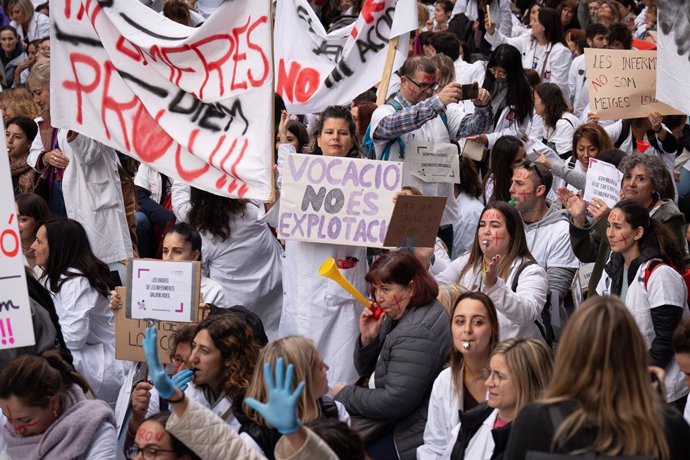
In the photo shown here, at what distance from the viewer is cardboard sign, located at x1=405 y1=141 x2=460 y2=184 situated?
9000mm

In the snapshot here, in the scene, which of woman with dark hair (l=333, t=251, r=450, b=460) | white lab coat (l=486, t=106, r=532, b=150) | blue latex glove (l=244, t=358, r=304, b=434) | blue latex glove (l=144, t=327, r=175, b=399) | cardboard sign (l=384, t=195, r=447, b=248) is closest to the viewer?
blue latex glove (l=244, t=358, r=304, b=434)

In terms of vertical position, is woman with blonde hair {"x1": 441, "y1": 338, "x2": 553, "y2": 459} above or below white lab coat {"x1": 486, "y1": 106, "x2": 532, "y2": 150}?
below

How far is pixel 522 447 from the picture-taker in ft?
12.9

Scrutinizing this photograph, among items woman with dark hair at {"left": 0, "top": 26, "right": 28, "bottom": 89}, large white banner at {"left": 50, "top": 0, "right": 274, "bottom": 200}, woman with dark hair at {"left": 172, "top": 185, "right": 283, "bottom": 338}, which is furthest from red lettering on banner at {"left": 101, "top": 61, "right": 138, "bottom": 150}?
woman with dark hair at {"left": 0, "top": 26, "right": 28, "bottom": 89}

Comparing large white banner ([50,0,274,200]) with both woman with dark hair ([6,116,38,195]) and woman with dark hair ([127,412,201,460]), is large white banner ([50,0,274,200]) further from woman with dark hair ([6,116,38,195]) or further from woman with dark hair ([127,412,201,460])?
woman with dark hair ([127,412,201,460])

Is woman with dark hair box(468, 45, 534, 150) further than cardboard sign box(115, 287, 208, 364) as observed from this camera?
Yes

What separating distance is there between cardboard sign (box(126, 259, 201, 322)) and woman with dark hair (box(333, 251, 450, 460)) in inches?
35.5

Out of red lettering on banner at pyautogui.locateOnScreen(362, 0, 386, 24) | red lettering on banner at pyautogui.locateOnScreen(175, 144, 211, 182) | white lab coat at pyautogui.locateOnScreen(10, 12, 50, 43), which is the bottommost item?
red lettering on banner at pyautogui.locateOnScreen(175, 144, 211, 182)

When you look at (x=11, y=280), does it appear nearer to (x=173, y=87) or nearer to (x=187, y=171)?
(x=187, y=171)

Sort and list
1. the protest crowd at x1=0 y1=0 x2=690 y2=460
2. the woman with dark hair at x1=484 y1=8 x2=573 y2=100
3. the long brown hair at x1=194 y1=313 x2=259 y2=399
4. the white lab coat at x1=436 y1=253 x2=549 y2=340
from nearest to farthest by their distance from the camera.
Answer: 1. the protest crowd at x1=0 y1=0 x2=690 y2=460
2. the long brown hair at x1=194 y1=313 x2=259 y2=399
3. the white lab coat at x1=436 y1=253 x2=549 y2=340
4. the woman with dark hair at x1=484 y1=8 x2=573 y2=100

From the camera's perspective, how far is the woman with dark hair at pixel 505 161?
9406 mm

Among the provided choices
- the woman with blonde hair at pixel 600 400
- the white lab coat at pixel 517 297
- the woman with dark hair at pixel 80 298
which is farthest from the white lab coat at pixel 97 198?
the woman with blonde hair at pixel 600 400

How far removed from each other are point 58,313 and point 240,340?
155cm

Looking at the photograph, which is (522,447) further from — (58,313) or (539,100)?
(539,100)
